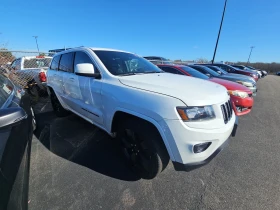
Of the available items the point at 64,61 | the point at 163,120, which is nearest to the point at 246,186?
the point at 163,120

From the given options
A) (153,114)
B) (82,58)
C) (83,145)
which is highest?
(82,58)

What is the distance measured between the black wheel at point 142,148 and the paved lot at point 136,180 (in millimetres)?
199

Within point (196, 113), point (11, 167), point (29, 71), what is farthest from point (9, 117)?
point (29, 71)

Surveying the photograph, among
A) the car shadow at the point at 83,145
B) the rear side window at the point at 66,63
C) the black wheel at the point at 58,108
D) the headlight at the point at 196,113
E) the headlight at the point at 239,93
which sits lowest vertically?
the car shadow at the point at 83,145

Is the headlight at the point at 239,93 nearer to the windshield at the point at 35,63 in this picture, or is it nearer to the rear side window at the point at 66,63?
the rear side window at the point at 66,63

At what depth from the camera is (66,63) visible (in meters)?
3.73

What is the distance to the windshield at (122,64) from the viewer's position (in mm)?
2744

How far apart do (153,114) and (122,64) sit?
1419 mm

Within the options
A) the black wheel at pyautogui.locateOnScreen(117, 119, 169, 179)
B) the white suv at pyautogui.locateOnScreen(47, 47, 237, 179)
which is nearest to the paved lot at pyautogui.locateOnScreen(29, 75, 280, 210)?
the black wheel at pyautogui.locateOnScreen(117, 119, 169, 179)

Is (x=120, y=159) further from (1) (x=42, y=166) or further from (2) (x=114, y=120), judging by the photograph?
(1) (x=42, y=166)

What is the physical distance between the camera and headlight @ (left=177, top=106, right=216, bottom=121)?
5.86 ft

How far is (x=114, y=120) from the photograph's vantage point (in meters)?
2.52

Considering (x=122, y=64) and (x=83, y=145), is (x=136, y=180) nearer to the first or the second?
(x=83, y=145)

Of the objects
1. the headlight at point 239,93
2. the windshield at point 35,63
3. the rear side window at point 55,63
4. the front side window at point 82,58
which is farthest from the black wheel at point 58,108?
the headlight at point 239,93
